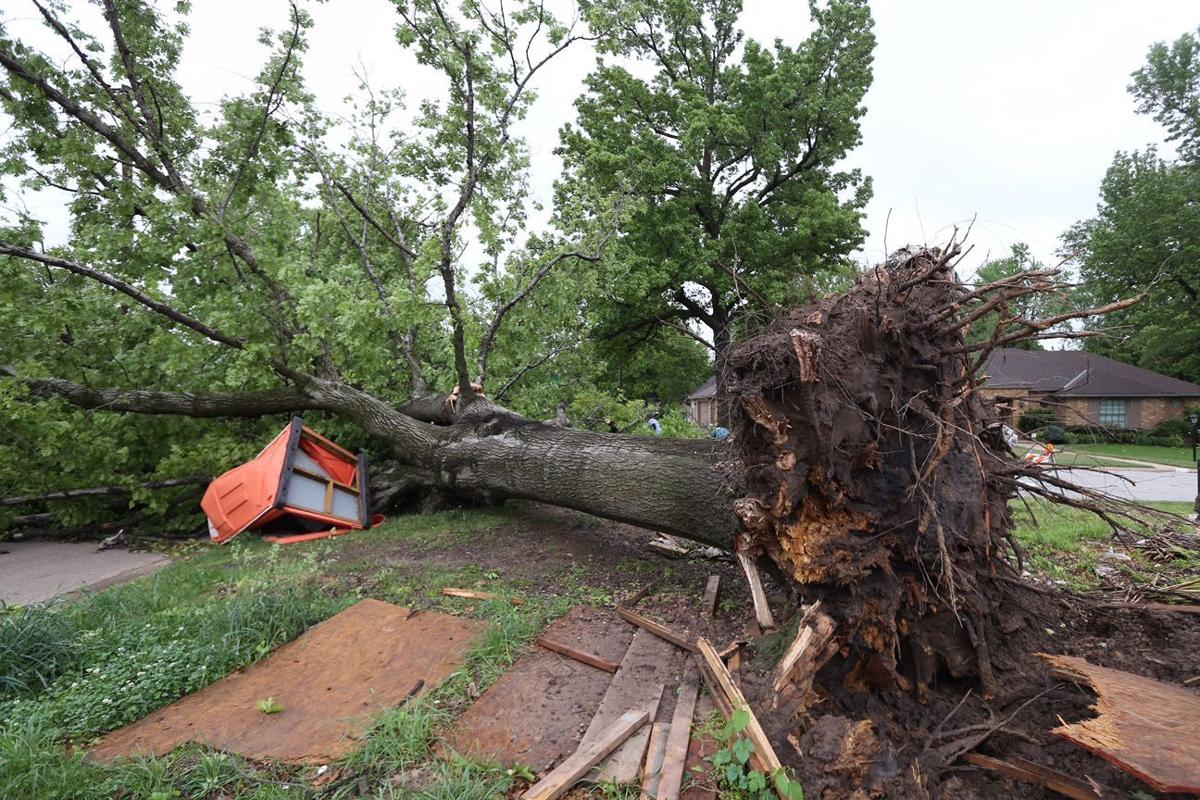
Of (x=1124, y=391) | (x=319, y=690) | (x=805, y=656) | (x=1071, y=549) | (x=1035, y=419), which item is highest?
(x=1124, y=391)

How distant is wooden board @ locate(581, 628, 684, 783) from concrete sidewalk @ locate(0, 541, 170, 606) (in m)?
4.62

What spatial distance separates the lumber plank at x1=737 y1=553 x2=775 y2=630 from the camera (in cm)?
283

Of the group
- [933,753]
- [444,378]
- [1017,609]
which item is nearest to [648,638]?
[933,753]

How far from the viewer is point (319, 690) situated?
263cm

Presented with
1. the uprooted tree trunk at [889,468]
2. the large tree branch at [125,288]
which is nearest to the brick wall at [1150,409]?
the uprooted tree trunk at [889,468]

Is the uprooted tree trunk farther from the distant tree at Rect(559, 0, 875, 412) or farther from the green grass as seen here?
the distant tree at Rect(559, 0, 875, 412)

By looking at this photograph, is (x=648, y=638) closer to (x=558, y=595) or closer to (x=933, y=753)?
(x=558, y=595)

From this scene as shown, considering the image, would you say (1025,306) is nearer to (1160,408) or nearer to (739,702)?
(739,702)

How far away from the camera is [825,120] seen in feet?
49.4

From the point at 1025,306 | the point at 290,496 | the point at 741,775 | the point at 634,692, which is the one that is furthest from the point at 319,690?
the point at 1025,306

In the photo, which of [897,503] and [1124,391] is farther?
[1124,391]

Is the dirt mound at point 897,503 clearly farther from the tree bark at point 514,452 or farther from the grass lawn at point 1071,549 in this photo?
the grass lawn at point 1071,549

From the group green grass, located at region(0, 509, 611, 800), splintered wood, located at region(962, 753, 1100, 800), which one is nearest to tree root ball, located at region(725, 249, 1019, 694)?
splintered wood, located at region(962, 753, 1100, 800)

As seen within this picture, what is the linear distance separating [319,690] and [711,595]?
2.32m
